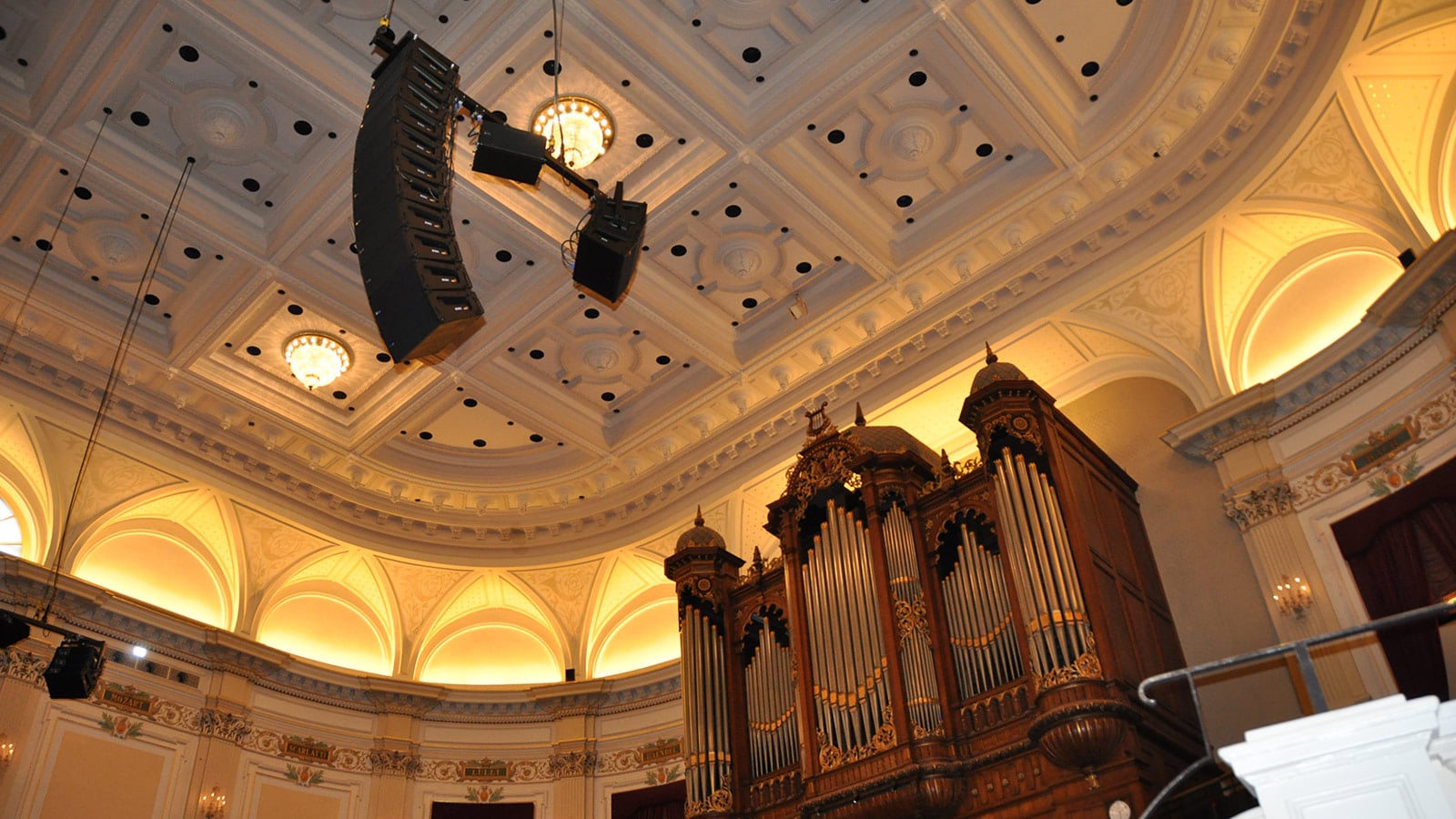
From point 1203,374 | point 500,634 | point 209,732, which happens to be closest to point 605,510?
point 500,634

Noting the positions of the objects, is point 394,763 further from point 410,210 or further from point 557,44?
point 410,210

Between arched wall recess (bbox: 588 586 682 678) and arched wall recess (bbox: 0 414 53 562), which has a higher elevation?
arched wall recess (bbox: 0 414 53 562)

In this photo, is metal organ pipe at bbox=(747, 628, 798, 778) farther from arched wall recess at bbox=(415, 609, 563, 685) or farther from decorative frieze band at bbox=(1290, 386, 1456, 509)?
arched wall recess at bbox=(415, 609, 563, 685)

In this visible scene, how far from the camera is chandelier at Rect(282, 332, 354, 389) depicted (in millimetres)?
10641

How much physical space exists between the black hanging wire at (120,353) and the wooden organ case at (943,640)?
5441mm

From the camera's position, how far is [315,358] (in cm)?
1074

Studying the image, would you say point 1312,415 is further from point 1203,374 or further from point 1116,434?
point 1116,434

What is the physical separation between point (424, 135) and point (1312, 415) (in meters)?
6.42

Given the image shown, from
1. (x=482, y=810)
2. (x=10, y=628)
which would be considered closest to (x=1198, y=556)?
(x=482, y=810)

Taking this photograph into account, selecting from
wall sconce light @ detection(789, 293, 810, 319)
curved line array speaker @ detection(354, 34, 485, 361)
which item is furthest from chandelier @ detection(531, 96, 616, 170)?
wall sconce light @ detection(789, 293, 810, 319)

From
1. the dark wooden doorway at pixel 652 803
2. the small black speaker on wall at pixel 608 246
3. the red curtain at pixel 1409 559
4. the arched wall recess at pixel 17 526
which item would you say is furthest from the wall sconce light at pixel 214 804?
the red curtain at pixel 1409 559

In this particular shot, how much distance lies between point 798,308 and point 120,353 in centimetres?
646

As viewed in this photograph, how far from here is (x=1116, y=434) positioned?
952 cm

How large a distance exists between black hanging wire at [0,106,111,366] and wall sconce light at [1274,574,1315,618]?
9436 mm
